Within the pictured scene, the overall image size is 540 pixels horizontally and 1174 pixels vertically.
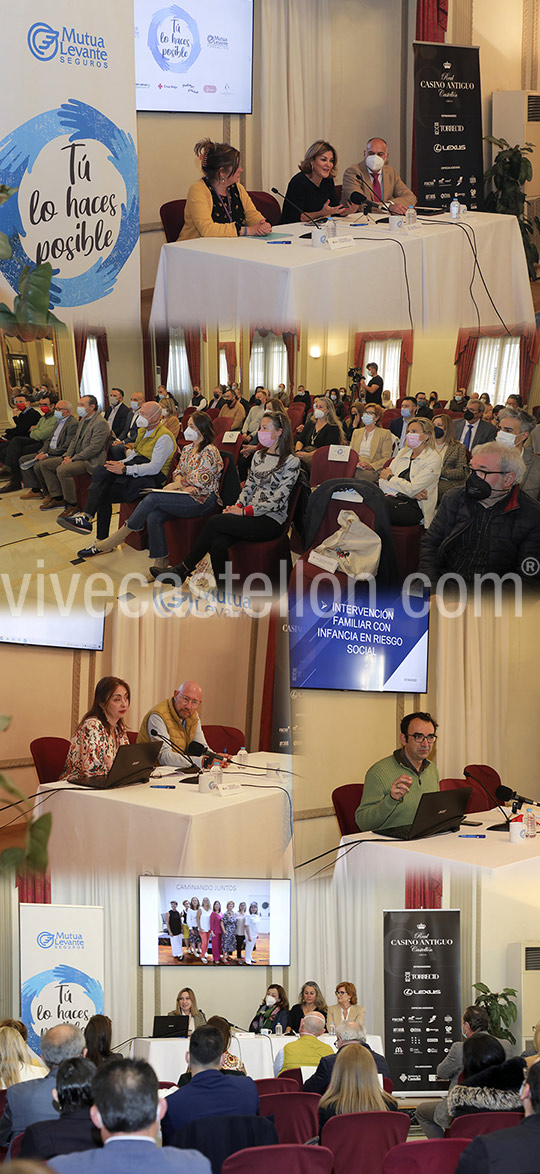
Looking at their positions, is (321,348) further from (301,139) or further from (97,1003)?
(301,139)

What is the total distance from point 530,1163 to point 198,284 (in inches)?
216

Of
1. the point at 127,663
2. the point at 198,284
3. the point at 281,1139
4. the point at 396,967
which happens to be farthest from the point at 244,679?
the point at 281,1139

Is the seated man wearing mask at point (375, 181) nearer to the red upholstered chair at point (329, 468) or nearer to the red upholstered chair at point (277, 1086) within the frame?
the red upholstered chair at point (329, 468)

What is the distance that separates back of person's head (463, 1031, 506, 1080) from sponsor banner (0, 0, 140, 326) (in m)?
4.46

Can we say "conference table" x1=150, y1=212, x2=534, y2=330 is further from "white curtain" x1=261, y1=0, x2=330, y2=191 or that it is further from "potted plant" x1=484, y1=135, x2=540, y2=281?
"potted plant" x1=484, y1=135, x2=540, y2=281

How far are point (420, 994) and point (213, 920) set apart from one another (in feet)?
4.46

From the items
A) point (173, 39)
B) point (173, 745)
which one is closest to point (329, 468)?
point (173, 745)

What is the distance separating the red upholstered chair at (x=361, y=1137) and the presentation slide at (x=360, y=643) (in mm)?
3851

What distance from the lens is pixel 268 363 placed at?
6.81 metres

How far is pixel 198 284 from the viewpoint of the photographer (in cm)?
705

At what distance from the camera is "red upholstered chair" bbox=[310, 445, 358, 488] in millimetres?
6402

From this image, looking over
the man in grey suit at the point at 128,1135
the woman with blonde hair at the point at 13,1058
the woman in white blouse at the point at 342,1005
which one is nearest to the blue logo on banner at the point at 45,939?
the woman in white blouse at the point at 342,1005

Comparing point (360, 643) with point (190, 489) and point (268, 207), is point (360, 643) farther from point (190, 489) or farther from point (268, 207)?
point (268, 207)

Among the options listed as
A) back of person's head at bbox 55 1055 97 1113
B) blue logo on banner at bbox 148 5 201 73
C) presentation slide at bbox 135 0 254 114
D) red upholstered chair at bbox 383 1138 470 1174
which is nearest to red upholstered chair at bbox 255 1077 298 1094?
red upholstered chair at bbox 383 1138 470 1174
